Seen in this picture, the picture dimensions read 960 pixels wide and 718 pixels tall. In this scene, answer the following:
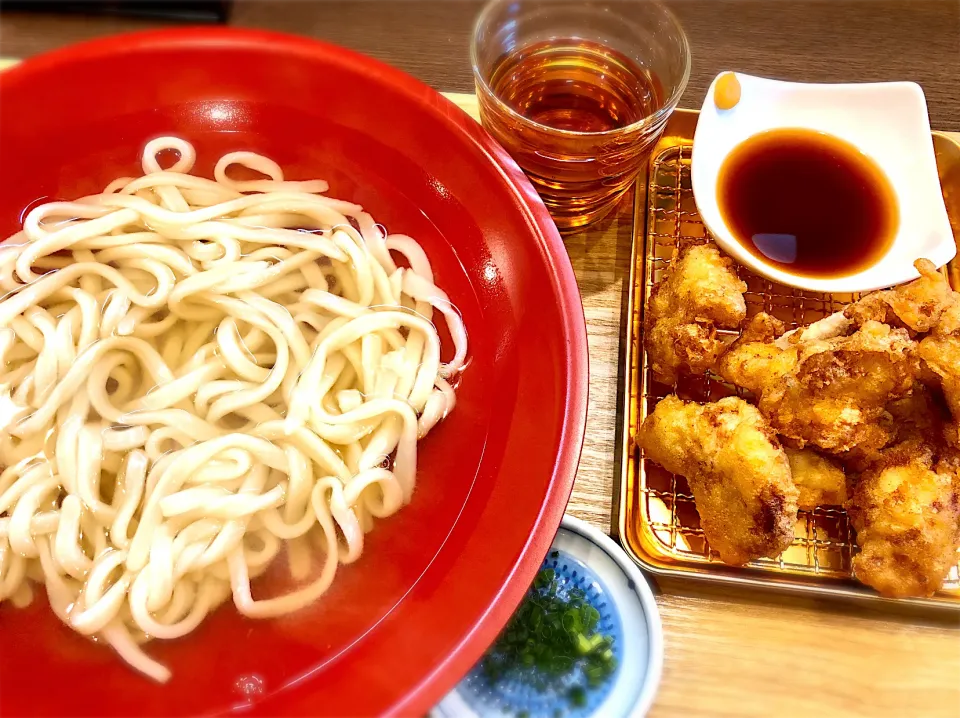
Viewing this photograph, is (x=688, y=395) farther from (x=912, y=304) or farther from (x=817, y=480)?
(x=912, y=304)

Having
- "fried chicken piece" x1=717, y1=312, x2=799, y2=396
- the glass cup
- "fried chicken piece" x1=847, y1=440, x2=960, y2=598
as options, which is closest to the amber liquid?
the glass cup

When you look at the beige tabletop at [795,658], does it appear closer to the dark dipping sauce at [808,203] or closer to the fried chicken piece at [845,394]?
the fried chicken piece at [845,394]

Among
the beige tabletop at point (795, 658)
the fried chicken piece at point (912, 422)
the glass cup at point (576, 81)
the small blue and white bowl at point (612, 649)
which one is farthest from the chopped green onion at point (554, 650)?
the glass cup at point (576, 81)

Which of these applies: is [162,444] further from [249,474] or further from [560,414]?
[560,414]

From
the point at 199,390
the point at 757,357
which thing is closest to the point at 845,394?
the point at 757,357

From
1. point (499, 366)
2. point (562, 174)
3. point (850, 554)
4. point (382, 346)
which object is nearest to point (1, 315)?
point (382, 346)

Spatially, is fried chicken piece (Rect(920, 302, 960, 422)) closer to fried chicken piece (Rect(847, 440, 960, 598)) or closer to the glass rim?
fried chicken piece (Rect(847, 440, 960, 598))
